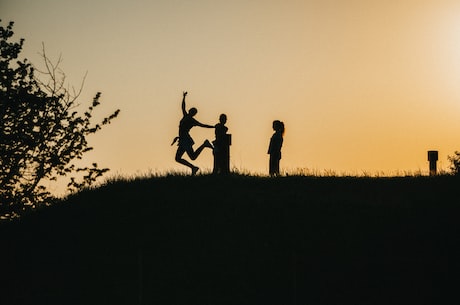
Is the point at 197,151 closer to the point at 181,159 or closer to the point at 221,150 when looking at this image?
the point at 181,159

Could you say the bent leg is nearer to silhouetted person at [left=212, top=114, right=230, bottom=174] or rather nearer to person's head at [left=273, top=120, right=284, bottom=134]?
silhouetted person at [left=212, top=114, right=230, bottom=174]

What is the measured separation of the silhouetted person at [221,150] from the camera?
2617 centimetres

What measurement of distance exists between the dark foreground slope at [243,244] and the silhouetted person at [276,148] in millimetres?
2140

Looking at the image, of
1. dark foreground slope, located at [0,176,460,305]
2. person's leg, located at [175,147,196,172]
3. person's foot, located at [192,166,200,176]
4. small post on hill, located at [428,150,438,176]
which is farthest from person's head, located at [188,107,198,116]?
small post on hill, located at [428,150,438,176]

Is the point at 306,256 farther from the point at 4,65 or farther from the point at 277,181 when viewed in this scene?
the point at 4,65

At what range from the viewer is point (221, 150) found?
85.9 feet

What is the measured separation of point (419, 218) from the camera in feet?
69.2

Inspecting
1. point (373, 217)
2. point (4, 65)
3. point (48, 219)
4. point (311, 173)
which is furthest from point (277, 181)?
point (4, 65)

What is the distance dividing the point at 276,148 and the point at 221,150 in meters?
2.56

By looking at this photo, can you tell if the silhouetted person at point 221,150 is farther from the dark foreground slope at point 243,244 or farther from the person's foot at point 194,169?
the dark foreground slope at point 243,244

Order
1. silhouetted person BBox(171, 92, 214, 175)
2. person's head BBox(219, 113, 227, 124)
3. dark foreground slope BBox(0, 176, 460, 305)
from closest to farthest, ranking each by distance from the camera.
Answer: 1. dark foreground slope BBox(0, 176, 460, 305)
2. silhouetted person BBox(171, 92, 214, 175)
3. person's head BBox(219, 113, 227, 124)

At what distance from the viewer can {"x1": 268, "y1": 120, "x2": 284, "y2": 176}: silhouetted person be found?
27.6 meters

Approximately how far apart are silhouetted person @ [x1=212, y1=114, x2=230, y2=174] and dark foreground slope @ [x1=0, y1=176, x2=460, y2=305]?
3.70 ft

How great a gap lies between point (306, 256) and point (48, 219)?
33.7 ft
